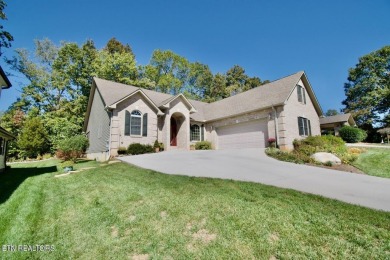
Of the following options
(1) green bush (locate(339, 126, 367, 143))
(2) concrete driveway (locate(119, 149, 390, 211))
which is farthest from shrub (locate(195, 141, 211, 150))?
(1) green bush (locate(339, 126, 367, 143))

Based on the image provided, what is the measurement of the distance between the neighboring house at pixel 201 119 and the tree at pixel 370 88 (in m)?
17.9

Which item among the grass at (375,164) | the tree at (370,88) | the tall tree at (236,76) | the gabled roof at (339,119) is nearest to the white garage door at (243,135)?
the grass at (375,164)

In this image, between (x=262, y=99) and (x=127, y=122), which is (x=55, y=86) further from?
(x=262, y=99)

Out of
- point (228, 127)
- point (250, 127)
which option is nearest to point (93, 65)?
point (228, 127)

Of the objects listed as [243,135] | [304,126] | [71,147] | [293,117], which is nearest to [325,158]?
[293,117]

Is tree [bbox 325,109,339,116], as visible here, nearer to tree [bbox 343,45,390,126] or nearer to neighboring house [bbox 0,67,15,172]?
tree [bbox 343,45,390,126]

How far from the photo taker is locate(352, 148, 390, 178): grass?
9348 millimetres

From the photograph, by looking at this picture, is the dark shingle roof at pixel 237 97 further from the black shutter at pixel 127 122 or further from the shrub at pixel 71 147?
the shrub at pixel 71 147

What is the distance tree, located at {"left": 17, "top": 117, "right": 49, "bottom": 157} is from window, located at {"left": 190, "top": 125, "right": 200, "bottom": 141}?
18.3 meters

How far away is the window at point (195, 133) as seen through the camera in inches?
824

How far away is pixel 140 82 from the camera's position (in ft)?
98.4

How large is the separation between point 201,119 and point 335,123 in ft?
59.8

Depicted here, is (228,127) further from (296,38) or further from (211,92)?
(211,92)

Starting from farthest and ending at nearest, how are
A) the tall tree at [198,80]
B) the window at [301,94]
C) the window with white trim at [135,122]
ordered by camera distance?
the tall tree at [198,80]
the window at [301,94]
the window with white trim at [135,122]
